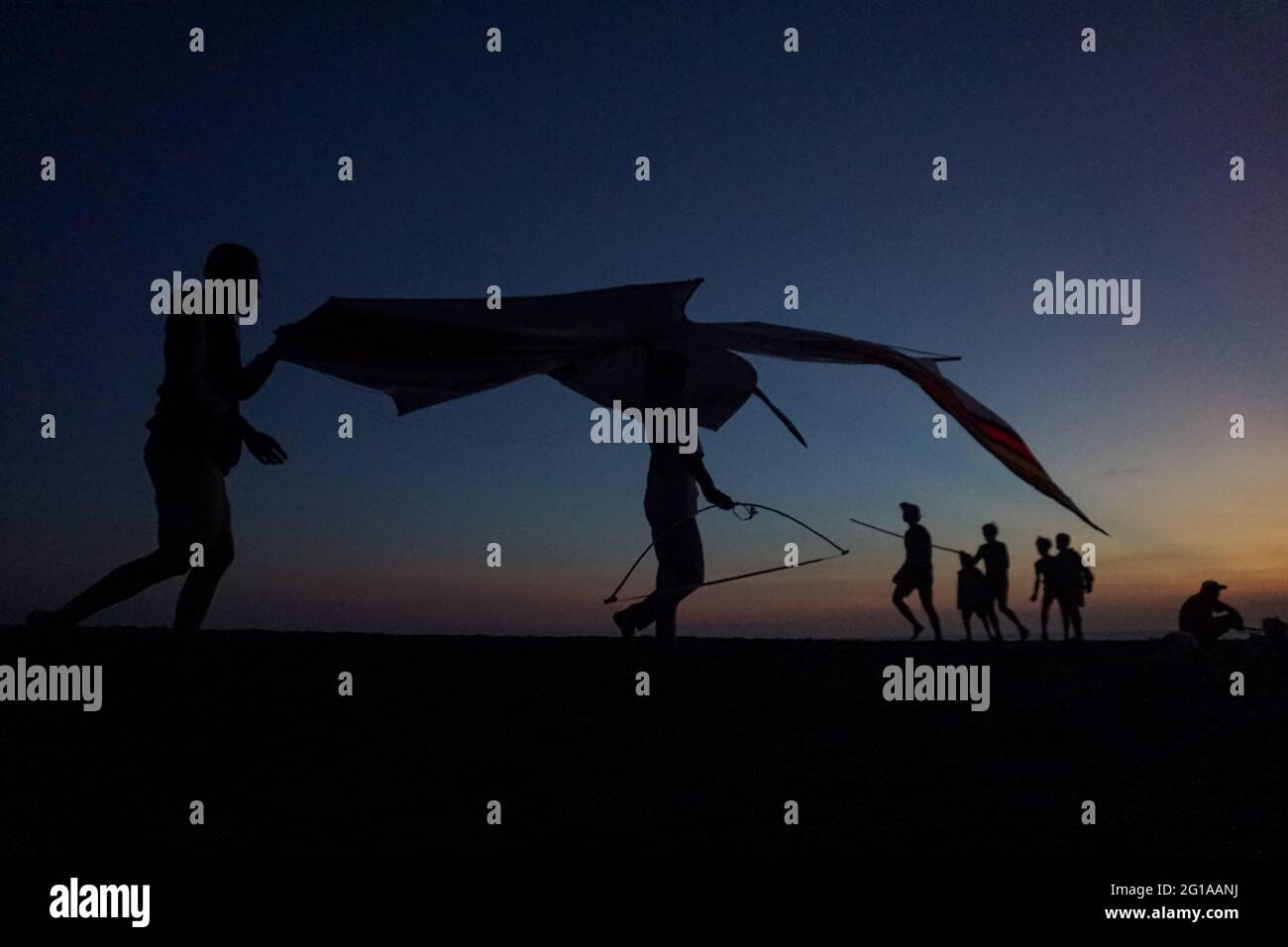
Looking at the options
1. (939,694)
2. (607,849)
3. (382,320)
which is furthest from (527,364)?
(607,849)

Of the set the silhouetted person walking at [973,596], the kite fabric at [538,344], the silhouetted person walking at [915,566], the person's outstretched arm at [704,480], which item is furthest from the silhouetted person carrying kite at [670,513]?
the silhouetted person walking at [973,596]

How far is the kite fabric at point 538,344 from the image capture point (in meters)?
6.45

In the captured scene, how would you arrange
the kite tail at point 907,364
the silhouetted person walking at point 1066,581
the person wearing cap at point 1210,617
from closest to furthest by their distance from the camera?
the kite tail at point 907,364, the person wearing cap at point 1210,617, the silhouetted person walking at point 1066,581

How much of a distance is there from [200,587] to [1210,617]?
37.2 feet

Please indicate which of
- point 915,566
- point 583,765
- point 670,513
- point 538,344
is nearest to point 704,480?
point 670,513

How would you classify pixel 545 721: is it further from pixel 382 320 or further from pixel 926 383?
pixel 926 383

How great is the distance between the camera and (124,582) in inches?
185

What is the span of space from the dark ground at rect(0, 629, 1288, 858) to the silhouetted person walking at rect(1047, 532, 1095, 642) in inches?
245

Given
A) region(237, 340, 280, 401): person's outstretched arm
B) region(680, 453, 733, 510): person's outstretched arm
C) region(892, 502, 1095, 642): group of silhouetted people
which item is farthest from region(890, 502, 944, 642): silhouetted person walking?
region(237, 340, 280, 401): person's outstretched arm

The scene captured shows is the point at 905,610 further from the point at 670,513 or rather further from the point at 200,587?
the point at 200,587

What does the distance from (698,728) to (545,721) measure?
829 mm

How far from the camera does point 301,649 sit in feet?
24.1

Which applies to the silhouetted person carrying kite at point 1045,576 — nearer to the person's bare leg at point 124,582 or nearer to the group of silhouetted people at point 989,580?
the group of silhouetted people at point 989,580

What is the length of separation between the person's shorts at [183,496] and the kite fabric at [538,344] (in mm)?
1581
